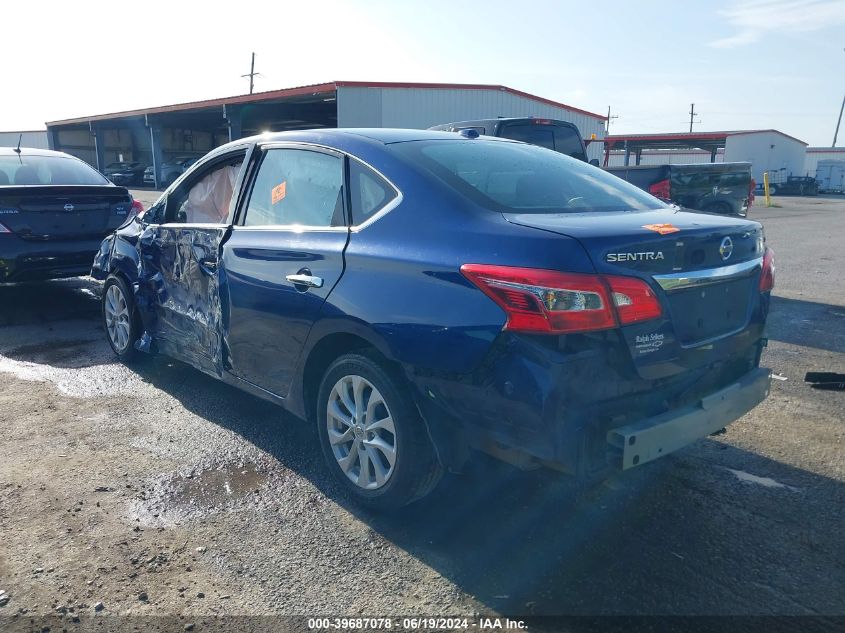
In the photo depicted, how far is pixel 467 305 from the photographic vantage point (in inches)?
108

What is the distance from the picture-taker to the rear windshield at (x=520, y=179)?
10.4 ft

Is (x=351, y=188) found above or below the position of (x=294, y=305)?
above

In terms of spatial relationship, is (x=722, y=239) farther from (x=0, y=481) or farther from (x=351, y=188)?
(x=0, y=481)

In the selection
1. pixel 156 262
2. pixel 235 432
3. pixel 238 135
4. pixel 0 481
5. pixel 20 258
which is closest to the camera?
pixel 0 481

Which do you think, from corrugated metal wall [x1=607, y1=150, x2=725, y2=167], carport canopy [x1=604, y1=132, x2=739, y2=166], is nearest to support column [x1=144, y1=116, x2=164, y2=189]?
carport canopy [x1=604, y1=132, x2=739, y2=166]

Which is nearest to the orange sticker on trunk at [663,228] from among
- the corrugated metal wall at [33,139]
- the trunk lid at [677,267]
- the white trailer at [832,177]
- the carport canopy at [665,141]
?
the trunk lid at [677,267]

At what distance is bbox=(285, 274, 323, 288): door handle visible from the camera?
11.1ft

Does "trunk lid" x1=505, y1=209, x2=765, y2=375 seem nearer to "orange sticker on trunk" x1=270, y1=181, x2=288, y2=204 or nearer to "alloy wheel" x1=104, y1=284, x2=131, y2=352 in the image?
"orange sticker on trunk" x1=270, y1=181, x2=288, y2=204

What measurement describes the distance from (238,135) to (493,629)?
29983mm

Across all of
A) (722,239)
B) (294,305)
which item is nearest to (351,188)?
(294,305)

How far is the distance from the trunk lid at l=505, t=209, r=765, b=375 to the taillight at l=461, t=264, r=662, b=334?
6 cm

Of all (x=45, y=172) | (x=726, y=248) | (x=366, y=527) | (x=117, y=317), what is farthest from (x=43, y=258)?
(x=726, y=248)

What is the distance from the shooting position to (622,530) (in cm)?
317

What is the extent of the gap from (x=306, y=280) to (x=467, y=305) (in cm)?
102
